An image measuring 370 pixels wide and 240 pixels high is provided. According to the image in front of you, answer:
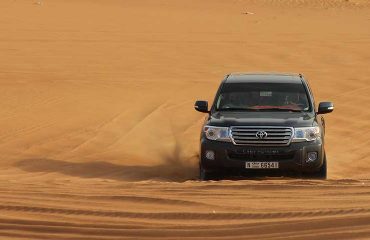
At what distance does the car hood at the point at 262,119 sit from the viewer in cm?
1196

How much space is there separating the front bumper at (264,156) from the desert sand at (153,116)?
43 cm

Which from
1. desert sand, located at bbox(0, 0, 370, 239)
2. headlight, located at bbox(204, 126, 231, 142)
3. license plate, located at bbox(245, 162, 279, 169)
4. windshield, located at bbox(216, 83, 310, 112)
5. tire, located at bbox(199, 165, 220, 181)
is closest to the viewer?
desert sand, located at bbox(0, 0, 370, 239)

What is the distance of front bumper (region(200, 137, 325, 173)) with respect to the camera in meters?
11.8

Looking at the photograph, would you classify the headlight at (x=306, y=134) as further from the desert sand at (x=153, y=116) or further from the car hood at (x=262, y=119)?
the desert sand at (x=153, y=116)

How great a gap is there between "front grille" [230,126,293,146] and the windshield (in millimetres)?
866

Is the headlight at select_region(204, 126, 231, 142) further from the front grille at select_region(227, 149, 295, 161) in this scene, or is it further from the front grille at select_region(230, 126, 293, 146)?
the front grille at select_region(227, 149, 295, 161)

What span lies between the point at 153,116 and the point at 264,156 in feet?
21.8

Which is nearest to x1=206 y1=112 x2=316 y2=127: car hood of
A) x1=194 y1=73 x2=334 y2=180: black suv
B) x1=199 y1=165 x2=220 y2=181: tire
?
x1=194 y1=73 x2=334 y2=180: black suv

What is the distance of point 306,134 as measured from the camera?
11.9 meters

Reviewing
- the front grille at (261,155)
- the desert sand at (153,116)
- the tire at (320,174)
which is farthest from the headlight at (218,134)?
the tire at (320,174)

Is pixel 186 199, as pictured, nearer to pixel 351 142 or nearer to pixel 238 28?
pixel 351 142

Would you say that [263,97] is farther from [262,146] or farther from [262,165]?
[262,165]

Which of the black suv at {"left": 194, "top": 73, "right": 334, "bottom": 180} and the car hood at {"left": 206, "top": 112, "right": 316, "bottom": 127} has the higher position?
the car hood at {"left": 206, "top": 112, "right": 316, "bottom": 127}

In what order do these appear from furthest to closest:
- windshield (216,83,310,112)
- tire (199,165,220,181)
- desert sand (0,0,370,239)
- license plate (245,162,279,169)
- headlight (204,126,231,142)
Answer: windshield (216,83,310,112) < tire (199,165,220,181) < headlight (204,126,231,142) < license plate (245,162,279,169) < desert sand (0,0,370,239)
